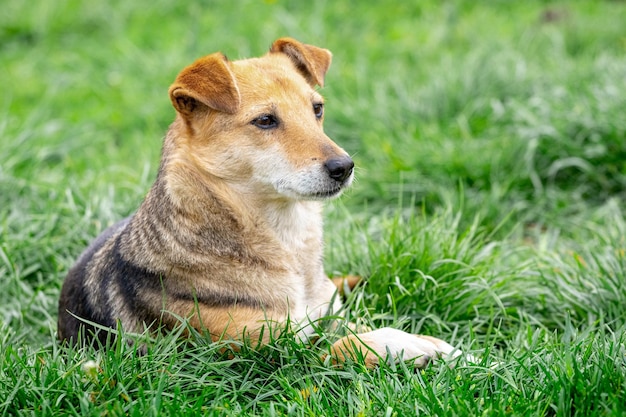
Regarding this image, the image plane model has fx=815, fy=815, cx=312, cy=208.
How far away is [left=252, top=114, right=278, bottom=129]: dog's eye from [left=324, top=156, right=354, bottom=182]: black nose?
13.6 inches

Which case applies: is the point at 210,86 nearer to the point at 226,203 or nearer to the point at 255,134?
the point at 255,134

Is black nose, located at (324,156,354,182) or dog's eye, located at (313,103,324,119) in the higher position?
dog's eye, located at (313,103,324,119)

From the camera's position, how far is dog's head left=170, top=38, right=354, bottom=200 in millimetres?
3629

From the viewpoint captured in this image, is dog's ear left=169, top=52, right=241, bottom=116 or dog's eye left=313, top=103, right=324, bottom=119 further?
dog's eye left=313, top=103, right=324, bottom=119

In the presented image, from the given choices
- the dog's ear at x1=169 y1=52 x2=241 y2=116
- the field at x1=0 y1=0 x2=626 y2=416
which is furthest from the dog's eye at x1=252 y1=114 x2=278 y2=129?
the field at x1=0 y1=0 x2=626 y2=416

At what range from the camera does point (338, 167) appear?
11.7ft

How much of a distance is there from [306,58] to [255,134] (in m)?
0.69

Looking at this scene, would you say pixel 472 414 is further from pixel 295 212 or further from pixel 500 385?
pixel 295 212

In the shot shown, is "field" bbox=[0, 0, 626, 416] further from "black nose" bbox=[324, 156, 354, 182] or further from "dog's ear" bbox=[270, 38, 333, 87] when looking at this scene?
"dog's ear" bbox=[270, 38, 333, 87]

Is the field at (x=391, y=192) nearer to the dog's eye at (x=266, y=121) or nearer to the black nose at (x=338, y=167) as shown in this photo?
the black nose at (x=338, y=167)

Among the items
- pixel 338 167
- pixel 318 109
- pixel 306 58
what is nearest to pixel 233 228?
pixel 338 167

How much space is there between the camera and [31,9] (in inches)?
378

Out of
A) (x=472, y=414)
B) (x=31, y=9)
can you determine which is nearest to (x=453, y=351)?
(x=472, y=414)

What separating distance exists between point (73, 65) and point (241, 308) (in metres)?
5.92
